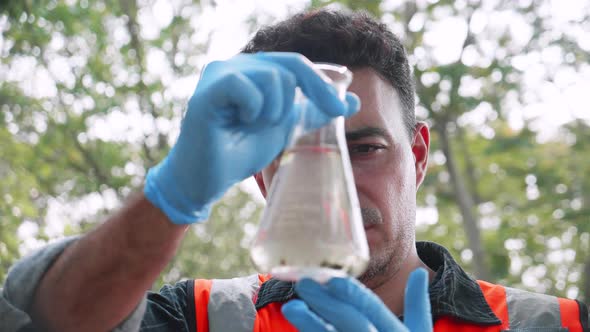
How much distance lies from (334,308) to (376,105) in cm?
92

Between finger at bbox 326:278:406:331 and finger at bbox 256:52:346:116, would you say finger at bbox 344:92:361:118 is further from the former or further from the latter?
finger at bbox 326:278:406:331

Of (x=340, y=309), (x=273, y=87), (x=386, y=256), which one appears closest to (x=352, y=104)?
(x=273, y=87)

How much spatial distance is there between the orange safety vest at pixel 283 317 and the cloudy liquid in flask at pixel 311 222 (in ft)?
3.12

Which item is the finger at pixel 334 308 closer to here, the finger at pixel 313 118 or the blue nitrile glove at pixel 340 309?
the blue nitrile glove at pixel 340 309

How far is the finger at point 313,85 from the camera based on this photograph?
1584 millimetres

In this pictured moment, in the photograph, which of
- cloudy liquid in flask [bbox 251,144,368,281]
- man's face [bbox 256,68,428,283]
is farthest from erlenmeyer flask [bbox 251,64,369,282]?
man's face [bbox 256,68,428,283]

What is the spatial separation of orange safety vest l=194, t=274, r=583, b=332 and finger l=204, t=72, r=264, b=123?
3.53ft

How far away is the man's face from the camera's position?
2293 mm

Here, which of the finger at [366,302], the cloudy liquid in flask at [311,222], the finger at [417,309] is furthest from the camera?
the finger at [417,309]

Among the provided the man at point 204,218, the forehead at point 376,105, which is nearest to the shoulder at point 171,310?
the man at point 204,218

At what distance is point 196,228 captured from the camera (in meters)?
12.1

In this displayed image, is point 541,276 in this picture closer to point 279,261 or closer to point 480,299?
point 480,299

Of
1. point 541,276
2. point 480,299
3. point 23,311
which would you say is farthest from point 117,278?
point 541,276

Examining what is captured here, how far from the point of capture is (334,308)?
5.68 ft
